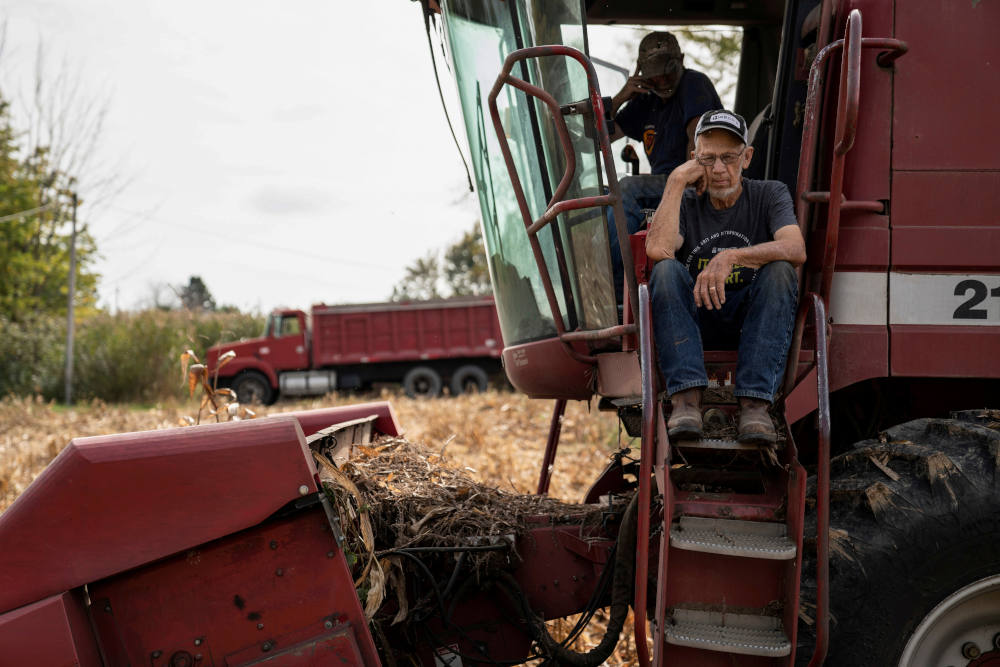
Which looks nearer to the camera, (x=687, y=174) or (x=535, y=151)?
(x=687, y=174)

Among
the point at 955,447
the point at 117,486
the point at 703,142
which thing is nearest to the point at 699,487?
the point at 955,447

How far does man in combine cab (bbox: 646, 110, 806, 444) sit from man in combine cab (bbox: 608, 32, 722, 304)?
0.85m

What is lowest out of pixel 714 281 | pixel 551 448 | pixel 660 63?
pixel 551 448

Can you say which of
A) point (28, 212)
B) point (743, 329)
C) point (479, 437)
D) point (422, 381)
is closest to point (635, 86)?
point (743, 329)

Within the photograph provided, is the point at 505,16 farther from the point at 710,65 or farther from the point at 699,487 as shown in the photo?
the point at 710,65

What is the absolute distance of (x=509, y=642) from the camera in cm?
306

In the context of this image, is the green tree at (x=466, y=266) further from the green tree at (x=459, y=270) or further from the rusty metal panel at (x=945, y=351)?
the rusty metal panel at (x=945, y=351)

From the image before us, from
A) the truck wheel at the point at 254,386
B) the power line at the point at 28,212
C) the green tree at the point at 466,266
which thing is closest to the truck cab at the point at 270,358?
the truck wheel at the point at 254,386

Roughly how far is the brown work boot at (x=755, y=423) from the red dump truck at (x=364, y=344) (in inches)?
773

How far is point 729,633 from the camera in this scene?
7.74ft

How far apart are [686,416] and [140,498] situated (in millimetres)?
1632

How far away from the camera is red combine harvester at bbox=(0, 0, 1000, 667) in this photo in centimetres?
229

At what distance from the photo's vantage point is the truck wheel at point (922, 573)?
8.00ft

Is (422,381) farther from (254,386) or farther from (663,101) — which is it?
(663,101)
